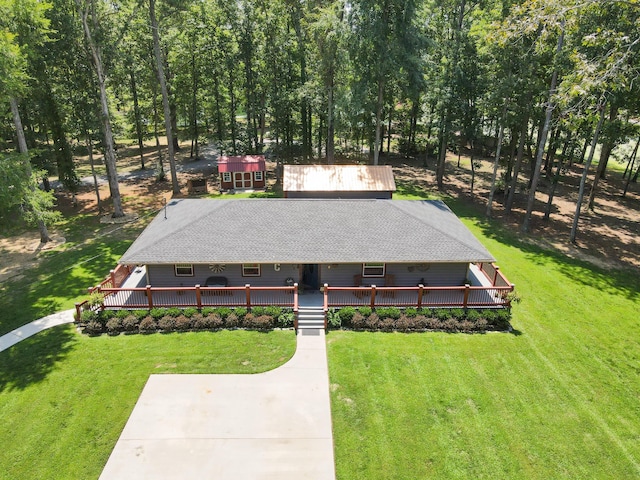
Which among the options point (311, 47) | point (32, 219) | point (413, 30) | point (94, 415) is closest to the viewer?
point (94, 415)

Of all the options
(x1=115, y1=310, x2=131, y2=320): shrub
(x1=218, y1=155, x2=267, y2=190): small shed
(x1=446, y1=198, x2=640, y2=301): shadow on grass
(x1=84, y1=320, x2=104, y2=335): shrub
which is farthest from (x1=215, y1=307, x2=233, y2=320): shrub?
(x1=218, y1=155, x2=267, y2=190): small shed

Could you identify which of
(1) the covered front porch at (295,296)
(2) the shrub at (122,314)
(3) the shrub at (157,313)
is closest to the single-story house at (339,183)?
(1) the covered front porch at (295,296)

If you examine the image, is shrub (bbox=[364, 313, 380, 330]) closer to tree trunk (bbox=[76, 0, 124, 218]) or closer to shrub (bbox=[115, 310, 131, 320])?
shrub (bbox=[115, 310, 131, 320])

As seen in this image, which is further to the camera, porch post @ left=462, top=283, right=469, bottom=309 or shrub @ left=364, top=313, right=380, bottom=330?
porch post @ left=462, top=283, right=469, bottom=309

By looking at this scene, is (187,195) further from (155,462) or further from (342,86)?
(155,462)

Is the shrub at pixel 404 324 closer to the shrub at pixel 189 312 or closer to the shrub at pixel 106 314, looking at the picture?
the shrub at pixel 189 312

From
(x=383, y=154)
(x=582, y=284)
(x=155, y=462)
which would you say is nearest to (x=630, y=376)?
(x=582, y=284)

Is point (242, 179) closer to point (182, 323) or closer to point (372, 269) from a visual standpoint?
point (372, 269)
